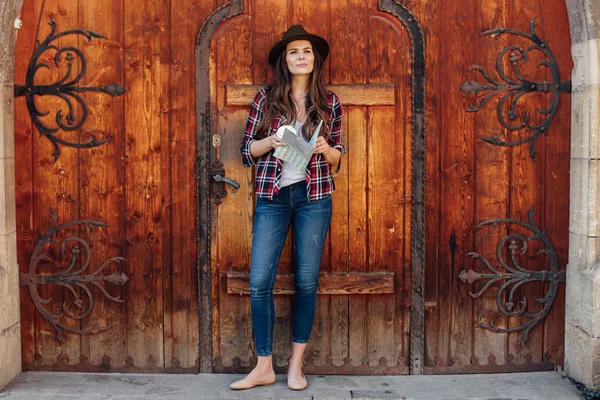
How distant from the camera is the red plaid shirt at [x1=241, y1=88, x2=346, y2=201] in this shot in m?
3.92

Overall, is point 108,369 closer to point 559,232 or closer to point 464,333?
point 464,333

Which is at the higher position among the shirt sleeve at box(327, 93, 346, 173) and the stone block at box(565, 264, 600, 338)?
the shirt sleeve at box(327, 93, 346, 173)

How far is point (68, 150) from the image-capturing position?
4266 mm

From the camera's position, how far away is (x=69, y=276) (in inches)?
169

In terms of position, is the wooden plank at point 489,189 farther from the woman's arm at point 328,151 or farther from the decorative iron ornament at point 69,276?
the decorative iron ornament at point 69,276

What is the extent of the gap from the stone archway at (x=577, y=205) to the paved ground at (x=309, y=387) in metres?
0.16

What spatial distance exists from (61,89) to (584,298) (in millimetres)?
3088

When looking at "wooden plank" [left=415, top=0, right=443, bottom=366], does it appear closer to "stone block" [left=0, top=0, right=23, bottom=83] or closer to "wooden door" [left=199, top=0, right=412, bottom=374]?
"wooden door" [left=199, top=0, right=412, bottom=374]

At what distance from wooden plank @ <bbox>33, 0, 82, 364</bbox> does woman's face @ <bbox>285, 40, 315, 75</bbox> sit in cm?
123

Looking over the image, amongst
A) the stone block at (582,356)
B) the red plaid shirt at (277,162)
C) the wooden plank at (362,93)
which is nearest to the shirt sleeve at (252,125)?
the red plaid shirt at (277,162)

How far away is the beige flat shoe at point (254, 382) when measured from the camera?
4004 millimetres

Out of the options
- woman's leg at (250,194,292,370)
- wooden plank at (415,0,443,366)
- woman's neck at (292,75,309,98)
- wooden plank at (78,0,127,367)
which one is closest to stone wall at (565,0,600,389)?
wooden plank at (415,0,443,366)

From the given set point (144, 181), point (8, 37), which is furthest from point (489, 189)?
point (8, 37)

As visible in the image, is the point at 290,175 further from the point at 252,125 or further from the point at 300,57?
the point at 300,57
